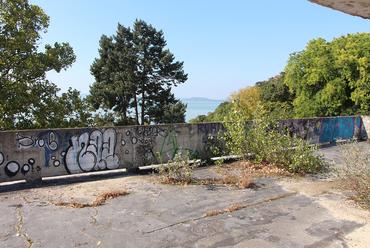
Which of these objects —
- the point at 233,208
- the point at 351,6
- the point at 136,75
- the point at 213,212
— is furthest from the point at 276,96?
the point at 351,6

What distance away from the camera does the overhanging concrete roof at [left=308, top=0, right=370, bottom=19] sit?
2.03 meters

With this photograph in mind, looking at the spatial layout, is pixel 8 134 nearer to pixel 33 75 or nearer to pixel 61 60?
pixel 33 75

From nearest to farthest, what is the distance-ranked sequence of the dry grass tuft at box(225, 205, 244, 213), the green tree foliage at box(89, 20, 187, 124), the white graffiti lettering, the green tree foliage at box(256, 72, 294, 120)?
the dry grass tuft at box(225, 205, 244, 213), the white graffiti lettering, the green tree foliage at box(89, 20, 187, 124), the green tree foliage at box(256, 72, 294, 120)

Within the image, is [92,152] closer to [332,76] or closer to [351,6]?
[351,6]

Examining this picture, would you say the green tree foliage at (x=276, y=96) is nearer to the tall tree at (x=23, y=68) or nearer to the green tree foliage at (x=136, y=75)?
the green tree foliage at (x=136, y=75)

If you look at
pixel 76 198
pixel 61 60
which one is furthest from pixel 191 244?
pixel 61 60

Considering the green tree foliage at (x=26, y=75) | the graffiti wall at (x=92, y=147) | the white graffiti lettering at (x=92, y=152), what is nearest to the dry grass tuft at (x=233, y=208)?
the graffiti wall at (x=92, y=147)

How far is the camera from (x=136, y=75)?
34.1 m

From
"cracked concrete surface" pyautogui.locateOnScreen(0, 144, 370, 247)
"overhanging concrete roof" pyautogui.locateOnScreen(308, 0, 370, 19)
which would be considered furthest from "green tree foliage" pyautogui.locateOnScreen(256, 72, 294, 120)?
"overhanging concrete roof" pyautogui.locateOnScreen(308, 0, 370, 19)

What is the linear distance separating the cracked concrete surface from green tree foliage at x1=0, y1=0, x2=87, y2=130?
9.28 m

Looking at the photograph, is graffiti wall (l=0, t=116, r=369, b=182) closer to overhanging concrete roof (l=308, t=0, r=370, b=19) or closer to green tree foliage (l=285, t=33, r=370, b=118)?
overhanging concrete roof (l=308, t=0, r=370, b=19)

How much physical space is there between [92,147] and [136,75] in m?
27.6

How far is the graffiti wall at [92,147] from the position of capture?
684 cm

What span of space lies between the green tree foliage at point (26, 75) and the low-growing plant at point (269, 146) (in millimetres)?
11188
